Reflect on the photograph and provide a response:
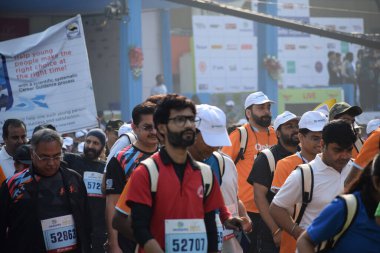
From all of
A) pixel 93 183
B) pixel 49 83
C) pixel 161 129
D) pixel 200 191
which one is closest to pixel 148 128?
pixel 161 129

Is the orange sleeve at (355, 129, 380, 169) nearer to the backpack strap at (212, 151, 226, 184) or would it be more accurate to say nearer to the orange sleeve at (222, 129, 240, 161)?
the backpack strap at (212, 151, 226, 184)

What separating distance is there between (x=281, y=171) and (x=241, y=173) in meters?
2.15

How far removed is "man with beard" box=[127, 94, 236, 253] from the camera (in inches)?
200

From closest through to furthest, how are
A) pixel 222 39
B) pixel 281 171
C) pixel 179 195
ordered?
pixel 179 195 → pixel 281 171 → pixel 222 39

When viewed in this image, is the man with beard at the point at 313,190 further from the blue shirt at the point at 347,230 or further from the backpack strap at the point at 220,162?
the blue shirt at the point at 347,230

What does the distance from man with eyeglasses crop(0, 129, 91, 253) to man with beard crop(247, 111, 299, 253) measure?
5.23ft

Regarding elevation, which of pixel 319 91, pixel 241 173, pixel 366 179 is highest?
pixel 366 179

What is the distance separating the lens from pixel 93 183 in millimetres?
9617

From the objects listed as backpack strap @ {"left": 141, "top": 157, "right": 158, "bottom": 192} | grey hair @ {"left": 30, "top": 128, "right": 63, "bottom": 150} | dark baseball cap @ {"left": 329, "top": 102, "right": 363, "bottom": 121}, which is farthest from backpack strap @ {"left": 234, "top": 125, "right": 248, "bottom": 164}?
backpack strap @ {"left": 141, "top": 157, "right": 158, "bottom": 192}

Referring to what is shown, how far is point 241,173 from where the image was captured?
30.8 ft

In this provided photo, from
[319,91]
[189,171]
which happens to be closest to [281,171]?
[189,171]

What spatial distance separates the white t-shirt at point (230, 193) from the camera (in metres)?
6.80

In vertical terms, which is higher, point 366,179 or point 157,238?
point 366,179

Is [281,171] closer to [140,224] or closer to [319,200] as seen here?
[319,200]
